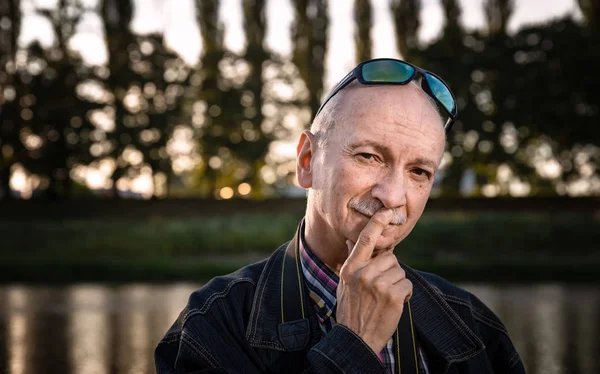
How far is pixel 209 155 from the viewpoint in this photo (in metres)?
35.6

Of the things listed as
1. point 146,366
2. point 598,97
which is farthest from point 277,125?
point 146,366

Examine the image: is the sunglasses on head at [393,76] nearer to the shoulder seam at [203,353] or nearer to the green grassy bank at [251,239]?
the shoulder seam at [203,353]

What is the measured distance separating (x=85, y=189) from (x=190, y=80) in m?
8.61

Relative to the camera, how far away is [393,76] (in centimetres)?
171

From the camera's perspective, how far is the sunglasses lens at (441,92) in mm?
1782

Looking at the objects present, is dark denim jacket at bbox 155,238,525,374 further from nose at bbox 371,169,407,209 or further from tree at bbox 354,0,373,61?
tree at bbox 354,0,373,61

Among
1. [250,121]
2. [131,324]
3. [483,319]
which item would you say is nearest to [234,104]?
[250,121]

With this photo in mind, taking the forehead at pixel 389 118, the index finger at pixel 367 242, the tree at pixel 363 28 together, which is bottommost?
the index finger at pixel 367 242

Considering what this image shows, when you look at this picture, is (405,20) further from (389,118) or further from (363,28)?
(389,118)

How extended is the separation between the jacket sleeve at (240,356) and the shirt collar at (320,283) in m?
0.15

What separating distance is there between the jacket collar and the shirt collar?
1.7 inches

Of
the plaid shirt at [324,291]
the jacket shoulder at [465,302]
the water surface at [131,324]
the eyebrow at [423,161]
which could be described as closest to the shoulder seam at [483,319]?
the jacket shoulder at [465,302]

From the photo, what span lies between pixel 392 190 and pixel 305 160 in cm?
29

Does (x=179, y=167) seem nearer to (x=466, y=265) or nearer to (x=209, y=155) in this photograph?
(x=209, y=155)
